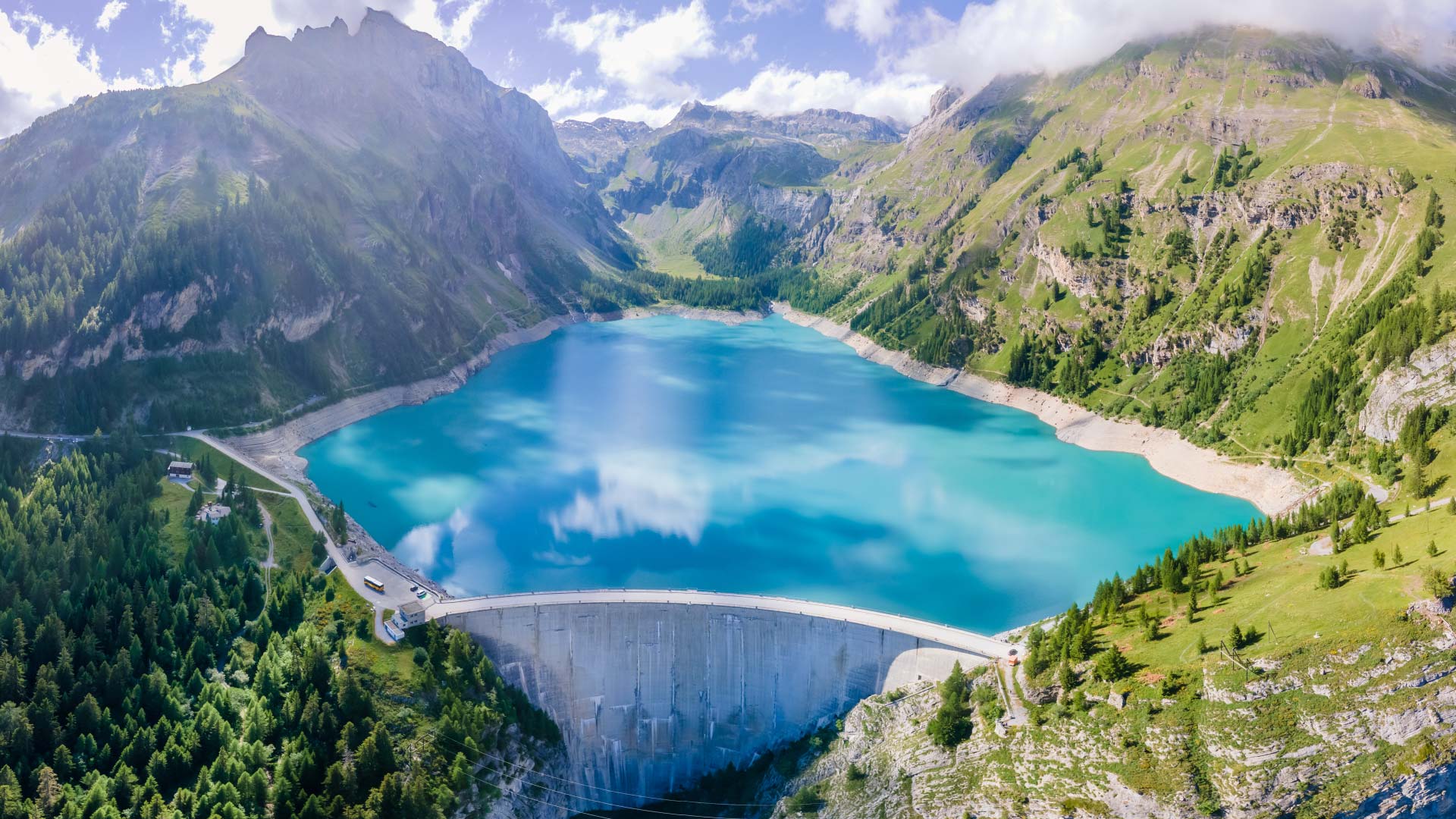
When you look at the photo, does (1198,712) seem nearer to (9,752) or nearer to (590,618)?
(590,618)

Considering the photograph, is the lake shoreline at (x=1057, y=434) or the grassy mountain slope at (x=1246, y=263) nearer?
the lake shoreline at (x=1057, y=434)

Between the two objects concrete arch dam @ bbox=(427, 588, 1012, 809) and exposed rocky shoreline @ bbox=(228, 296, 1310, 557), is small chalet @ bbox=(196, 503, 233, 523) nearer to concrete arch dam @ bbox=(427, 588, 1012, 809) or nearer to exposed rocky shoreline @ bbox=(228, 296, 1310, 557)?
exposed rocky shoreline @ bbox=(228, 296, 1310, 557)

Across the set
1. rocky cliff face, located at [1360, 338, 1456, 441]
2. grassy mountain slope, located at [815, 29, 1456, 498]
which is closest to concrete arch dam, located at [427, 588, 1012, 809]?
rocky cliff face, located at [1360, 338, 1456, 441]

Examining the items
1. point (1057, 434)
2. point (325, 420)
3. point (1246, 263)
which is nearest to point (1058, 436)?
point (1057, 434)

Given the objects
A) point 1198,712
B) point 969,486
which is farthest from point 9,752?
point 969,486

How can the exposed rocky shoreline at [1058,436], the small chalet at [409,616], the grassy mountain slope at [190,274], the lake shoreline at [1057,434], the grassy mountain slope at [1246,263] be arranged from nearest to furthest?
Answer: the small chalet at [409,616]
the exposed rocky shoreline at [1058,436]
the lake shoreline at [1057,434]
the grassy mountain slope at [1246,263]
the grassy mountain slope at [190,274]

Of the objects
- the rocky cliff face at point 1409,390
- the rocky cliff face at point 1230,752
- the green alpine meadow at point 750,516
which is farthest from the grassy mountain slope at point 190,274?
the rocky cliff face at point 1409,390

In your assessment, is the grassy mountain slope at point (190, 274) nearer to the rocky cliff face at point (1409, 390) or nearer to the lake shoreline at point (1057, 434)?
the lake shoreline at point (1057, 434)
